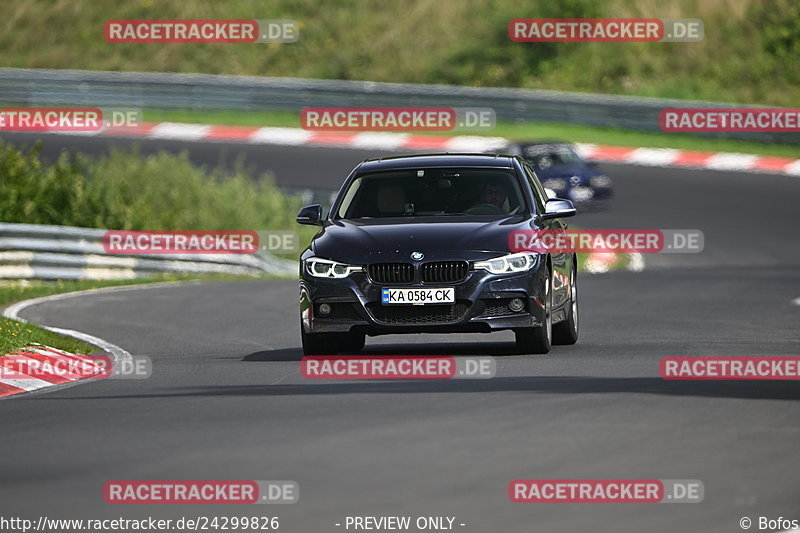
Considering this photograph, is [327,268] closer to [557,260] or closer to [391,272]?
[391,272]

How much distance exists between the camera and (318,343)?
43.6 feet

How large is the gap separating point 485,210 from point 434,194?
43cm

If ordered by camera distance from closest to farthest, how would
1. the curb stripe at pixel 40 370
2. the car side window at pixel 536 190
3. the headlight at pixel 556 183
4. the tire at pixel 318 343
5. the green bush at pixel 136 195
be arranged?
the curb stripe at pixel 40 370, the tire at pixel 318 343, the car side window at pixel 536 190, the green bush at pixel 136 195, the headlight at pixel 556 183

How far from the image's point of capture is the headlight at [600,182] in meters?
31.9

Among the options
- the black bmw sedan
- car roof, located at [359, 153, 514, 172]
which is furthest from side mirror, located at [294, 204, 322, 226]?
car roof, located at [359, 153, 514, 172]

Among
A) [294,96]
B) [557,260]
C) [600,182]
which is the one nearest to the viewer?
[557,260]

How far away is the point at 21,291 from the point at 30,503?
16.1 metres

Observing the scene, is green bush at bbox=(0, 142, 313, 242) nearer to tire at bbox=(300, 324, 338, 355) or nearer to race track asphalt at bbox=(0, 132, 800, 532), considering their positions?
race track asphalt at bbox=(0, 132, 800, 532)

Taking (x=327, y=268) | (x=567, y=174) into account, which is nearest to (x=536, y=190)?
(x=327, y=268)

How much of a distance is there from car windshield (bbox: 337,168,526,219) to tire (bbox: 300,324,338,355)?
111 centimetres

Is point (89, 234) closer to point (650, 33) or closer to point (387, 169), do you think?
point (387, 169)

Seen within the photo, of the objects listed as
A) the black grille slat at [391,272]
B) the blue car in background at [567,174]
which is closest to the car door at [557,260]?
the black grille slat at [391,272]

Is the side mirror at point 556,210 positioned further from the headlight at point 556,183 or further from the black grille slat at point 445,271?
the headlight at point 556,183

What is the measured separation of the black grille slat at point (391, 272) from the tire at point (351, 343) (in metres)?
0.93
